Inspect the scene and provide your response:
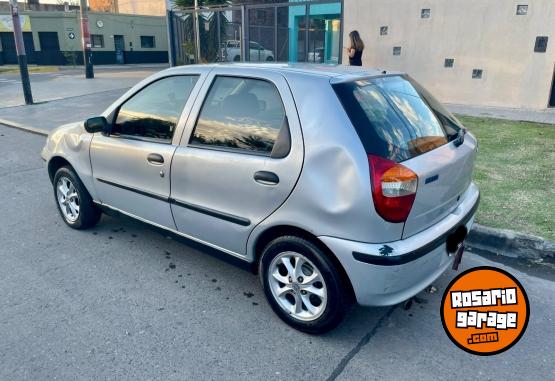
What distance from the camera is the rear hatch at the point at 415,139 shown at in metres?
2.51

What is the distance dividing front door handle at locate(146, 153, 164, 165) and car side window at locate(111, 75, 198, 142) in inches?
5.3

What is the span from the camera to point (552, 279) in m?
3.48

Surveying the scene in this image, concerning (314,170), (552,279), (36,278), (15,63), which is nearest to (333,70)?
(314,170)

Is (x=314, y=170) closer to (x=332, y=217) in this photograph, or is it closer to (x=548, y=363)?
(x=332, y=217)

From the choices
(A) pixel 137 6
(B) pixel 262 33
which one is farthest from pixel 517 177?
(A) pixel 137 6

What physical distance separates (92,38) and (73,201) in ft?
118

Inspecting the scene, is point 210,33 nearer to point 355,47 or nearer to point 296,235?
point 355,47

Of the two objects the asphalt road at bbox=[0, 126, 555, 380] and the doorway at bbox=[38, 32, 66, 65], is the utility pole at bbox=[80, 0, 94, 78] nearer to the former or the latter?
the doorway at bbox=[38, 32, 66, 65]

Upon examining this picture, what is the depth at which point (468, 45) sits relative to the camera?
1074cm

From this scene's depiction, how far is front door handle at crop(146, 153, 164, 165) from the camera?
10.9ft

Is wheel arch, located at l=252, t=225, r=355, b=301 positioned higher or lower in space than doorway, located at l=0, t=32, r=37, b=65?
lower

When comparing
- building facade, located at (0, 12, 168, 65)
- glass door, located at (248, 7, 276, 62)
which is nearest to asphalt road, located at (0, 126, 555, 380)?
glass door, located at (248, 7, 276, 62)

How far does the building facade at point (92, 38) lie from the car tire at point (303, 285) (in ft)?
117

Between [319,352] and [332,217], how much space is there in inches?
33.2
